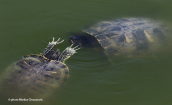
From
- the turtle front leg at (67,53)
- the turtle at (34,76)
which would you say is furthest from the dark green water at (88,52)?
the turtle at (34,76)

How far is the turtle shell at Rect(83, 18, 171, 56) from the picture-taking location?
166 inches

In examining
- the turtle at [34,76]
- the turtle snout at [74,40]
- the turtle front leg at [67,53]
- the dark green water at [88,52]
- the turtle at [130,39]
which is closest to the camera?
the turtle at [34,76]

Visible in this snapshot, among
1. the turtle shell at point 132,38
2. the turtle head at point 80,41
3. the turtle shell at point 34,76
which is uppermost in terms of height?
the turtle head at point 80,41

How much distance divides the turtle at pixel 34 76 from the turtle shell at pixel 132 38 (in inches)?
52.8

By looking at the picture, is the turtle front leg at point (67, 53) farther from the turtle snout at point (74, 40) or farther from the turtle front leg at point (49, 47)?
the turtle front leg at point (49, 47)

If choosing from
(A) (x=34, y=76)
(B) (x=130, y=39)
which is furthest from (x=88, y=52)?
(A) (x=34, y=76)

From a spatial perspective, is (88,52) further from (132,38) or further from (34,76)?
(34,76)

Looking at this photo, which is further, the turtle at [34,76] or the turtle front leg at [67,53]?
the turtle front leg at [67,53]

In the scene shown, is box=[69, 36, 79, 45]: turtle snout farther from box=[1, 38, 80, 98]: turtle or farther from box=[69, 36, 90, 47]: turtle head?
box=[1, 38, 80, 98]: turtle

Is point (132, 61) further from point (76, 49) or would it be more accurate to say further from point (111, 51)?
point (76, 49)

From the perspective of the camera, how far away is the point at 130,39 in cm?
424

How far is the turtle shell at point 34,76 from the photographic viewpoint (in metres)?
3.12

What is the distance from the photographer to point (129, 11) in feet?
18.6

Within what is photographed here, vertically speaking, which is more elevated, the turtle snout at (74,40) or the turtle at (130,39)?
the turtle snout at (74,40)
